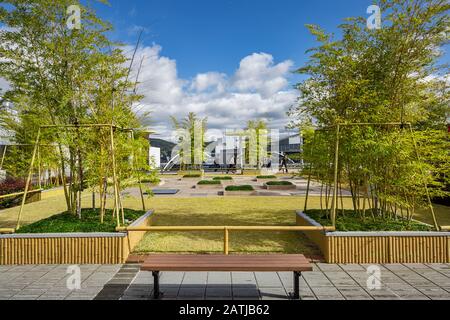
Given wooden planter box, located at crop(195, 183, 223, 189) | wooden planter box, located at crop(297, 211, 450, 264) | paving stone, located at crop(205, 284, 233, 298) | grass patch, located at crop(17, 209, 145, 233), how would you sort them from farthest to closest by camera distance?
wooden planter box, located at crop(195, 183, 223, 189) → grass patch, located at crop(17, 209, 145, 233) → wooden planter box, located at crop(297, 211, 450, 264) → paving stone, located at crop(205, 284, 233, 298)

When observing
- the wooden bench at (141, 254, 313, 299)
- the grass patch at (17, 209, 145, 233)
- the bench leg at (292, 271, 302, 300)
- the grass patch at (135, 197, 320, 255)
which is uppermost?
the wooden bench at (141, 254, 313, 299)

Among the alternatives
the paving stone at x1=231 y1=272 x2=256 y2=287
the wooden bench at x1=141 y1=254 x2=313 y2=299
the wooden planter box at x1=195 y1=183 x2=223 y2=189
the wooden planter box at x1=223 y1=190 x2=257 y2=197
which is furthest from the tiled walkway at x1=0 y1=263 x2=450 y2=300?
the wooden planter box at x1=195 y1=183 x2=223 y2=189

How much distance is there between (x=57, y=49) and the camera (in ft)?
21.6

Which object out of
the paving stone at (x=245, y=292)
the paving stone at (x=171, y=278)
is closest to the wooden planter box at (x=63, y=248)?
the paving stone at (x=171, y=278)

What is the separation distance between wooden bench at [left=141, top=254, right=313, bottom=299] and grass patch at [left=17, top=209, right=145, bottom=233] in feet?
7.87

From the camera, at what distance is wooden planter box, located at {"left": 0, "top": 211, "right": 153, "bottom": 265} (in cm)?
544

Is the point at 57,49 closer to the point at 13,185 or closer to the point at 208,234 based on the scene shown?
the point at 208,234

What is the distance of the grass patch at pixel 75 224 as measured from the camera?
601 centimetres

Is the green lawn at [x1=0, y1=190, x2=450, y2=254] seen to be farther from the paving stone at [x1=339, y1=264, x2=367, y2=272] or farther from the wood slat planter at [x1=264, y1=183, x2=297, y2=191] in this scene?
the wood slat planter at [x1=264, y1=183, x2=297, y2=191]

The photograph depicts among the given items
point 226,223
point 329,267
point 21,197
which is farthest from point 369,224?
point 21,197

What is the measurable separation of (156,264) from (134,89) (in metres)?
4.70

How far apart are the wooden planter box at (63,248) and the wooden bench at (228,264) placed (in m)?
1.61

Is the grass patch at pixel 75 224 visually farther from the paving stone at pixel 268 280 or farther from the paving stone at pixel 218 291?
the paving stone at pixel 268 280

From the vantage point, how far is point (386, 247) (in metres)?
5.43
